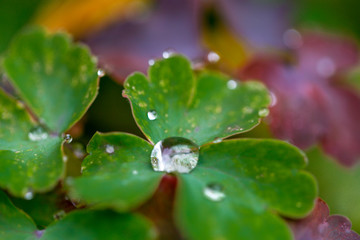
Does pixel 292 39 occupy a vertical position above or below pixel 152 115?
below

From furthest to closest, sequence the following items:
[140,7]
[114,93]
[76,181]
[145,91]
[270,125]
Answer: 1. [140,7]
2. [114,93]
3. [270,125]
4. [145,91]
5. [76,181]

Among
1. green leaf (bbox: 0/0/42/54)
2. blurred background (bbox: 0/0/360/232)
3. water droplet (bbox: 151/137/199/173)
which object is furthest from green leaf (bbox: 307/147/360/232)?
green leaf (bbox: 0/0/42/54)

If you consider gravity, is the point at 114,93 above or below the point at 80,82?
below

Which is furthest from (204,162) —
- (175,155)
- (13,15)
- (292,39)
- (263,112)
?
(13,15)

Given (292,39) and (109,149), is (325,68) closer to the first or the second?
(292,39)

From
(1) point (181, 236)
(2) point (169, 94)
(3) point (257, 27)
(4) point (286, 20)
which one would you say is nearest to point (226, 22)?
(3) point (257, 27)

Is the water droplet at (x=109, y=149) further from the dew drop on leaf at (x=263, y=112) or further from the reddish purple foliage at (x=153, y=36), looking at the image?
the reddish purple foliage at (x=153, y=36)

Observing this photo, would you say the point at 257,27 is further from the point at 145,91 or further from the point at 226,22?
the point at 145,91
